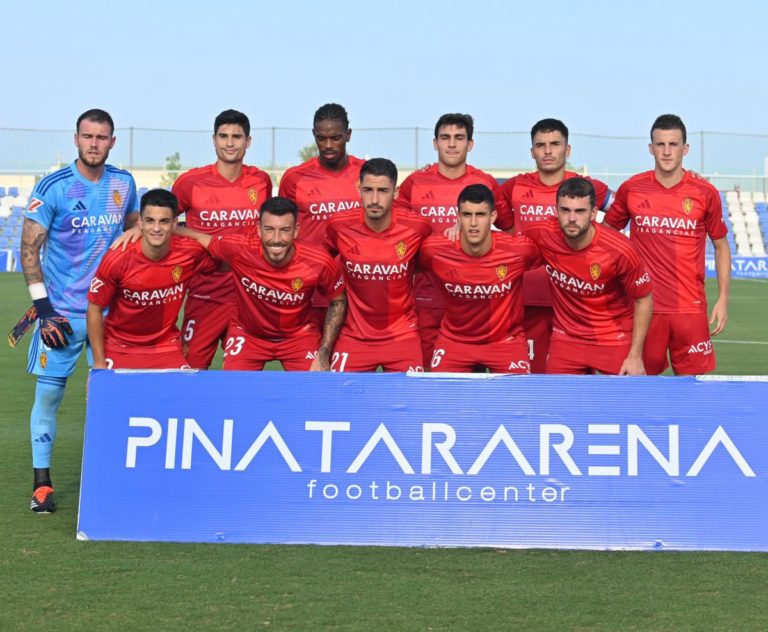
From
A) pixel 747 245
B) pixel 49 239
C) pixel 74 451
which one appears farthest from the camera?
pixel 747 245

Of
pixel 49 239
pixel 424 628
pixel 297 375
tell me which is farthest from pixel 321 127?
pixel 424 628

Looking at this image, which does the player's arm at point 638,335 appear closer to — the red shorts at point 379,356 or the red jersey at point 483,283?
the red jersey at point 483,283

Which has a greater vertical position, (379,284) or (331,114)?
(331,114)

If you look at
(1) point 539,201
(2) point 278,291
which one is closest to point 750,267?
(1) point 539,201

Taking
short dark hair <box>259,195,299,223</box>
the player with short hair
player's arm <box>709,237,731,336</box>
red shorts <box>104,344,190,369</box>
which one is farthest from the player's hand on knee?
player's arm <box>709,237,731,336</box>

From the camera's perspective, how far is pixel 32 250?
20.5 ft

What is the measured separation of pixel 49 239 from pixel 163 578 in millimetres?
2544

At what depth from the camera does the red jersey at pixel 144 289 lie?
6180 millimetres

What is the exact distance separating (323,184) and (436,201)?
30.0 inches

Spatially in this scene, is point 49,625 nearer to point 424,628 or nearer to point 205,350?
point 424,628

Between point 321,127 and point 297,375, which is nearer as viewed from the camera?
point 297,375

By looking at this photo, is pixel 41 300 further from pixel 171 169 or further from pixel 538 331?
pixel 171 169

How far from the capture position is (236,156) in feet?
23.7

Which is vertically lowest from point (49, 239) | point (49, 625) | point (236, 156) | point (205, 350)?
point (49, 625)
